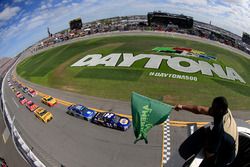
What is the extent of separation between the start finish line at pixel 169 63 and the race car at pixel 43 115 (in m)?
18.3

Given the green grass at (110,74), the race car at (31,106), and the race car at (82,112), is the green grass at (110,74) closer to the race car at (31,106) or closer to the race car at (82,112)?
the race car at (31,106)

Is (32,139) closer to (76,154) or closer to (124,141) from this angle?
(76,154)

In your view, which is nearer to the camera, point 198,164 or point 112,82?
point 198,164

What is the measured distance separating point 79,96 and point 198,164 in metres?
31.2

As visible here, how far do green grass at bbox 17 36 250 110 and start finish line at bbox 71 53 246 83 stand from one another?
4.02 feet

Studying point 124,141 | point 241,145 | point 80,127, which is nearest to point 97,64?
point 80,127

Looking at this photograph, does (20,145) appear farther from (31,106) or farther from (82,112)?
(31,106)

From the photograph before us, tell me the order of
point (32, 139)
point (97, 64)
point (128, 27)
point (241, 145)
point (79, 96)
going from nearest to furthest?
point (241, 145) → point (32, 139) → point (79, 96) → point (97, 64) → point (128, 27)

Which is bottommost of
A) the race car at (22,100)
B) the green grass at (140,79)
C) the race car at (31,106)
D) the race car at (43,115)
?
the race car at (22,100)

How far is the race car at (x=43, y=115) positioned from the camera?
29.5m

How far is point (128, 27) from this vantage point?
257ft

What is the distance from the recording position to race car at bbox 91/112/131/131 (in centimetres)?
2450

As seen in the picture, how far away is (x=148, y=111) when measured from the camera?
6801 millimetres

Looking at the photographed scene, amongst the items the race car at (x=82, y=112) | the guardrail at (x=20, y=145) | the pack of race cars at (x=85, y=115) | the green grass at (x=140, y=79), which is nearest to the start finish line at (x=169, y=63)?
the green grass at (x=140, y=79)
